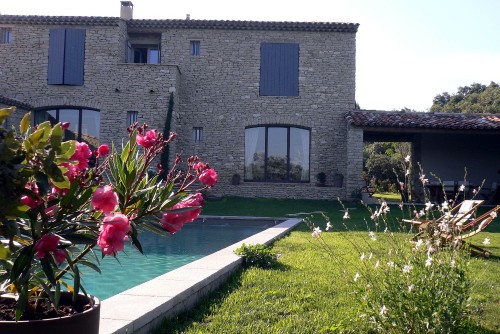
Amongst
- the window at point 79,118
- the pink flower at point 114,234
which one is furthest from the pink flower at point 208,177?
the window at point 79,118

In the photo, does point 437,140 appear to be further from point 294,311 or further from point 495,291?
point 294,311

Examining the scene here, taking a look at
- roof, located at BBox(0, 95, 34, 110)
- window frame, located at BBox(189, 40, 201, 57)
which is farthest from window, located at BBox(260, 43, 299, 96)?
roof, located at BBox(0, 95, 34, 110)

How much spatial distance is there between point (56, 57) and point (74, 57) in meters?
0.68

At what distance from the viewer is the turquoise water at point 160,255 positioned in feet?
18.0

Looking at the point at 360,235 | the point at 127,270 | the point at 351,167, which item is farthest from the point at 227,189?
the point at 127,270

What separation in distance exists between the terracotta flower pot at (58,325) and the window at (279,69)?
1661cm

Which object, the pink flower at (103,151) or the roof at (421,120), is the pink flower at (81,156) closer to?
the pink flower at (103,151)

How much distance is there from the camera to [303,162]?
60.1 ft

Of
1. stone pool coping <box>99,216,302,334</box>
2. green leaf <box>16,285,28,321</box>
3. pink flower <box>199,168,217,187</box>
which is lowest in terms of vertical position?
stone pool coping <box>99,216,302,334</box>

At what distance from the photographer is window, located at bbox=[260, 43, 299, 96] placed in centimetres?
1828

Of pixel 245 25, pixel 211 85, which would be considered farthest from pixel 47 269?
pixel 245 25

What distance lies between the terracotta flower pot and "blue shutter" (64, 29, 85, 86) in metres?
17.0

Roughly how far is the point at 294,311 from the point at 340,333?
0.62 meters

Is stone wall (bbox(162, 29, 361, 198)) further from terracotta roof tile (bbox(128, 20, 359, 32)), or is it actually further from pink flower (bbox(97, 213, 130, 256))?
pink flower (bbox(97, 213, 130, 256))
